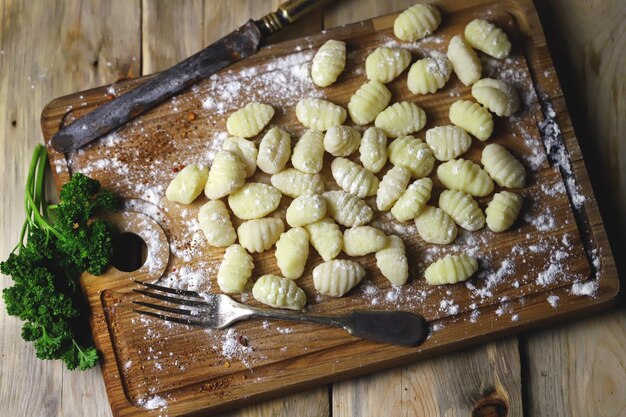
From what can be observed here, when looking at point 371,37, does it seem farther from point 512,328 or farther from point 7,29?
point 7,29

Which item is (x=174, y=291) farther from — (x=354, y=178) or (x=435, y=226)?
(x=435, y=226)

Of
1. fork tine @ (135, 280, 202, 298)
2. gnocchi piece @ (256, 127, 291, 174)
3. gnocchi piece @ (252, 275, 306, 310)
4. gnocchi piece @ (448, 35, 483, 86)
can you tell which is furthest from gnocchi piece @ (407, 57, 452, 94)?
fork tine @ (135, 280, 202, 298)

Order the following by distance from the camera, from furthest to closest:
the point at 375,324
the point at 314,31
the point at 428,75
A: 1. the point at 314,31
2. the point at 428,75
3. the point at 375,324

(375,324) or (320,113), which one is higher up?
(320,113)

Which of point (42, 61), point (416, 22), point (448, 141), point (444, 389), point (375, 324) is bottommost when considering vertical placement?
point (444, 389)

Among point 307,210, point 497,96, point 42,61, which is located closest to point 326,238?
point 307,210

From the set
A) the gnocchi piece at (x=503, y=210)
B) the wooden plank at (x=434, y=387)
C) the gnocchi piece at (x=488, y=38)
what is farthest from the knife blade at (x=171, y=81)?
the wooden plank at (x=434, y=387)
